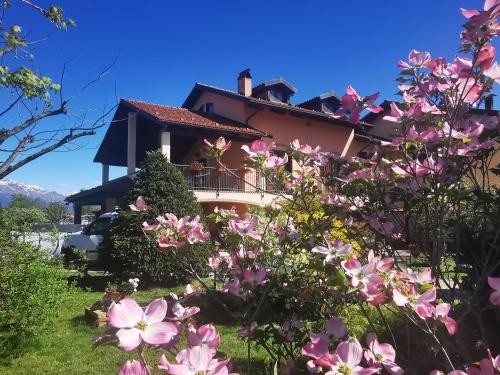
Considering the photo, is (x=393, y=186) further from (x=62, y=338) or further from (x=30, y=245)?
(x=62, y=338)

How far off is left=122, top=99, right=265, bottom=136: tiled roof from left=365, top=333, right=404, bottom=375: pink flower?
535 inches

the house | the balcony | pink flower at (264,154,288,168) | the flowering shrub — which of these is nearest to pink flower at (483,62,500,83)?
the flowering shrub

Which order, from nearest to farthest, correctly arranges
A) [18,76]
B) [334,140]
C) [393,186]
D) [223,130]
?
[393,186] < [18,76] < [223,130] < [334,140]

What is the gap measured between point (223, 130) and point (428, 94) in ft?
44.2

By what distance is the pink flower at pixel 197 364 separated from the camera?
3.25 ft

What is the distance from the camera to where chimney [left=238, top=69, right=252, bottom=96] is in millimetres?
19281

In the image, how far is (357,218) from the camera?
7.57ft

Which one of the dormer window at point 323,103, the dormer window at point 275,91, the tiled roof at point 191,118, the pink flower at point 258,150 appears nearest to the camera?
the pink flower at point 258,150

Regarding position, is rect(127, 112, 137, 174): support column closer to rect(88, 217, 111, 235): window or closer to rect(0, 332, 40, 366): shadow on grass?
rect(88, 217, 111, 235): window

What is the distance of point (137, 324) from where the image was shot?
0.97 m

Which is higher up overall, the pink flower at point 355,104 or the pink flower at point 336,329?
the pink flower at point 355,104

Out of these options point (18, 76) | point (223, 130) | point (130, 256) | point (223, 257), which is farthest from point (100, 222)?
point (223, 257)

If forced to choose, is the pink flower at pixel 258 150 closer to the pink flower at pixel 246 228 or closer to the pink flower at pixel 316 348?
the pink flower at pixel 246 228

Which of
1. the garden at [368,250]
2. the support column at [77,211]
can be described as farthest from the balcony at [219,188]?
the support column at [77,211]
